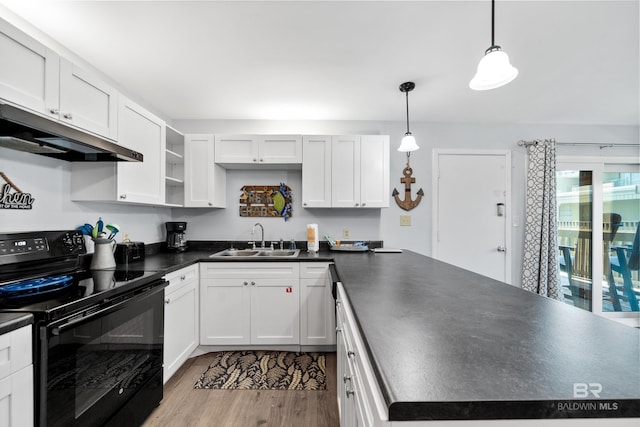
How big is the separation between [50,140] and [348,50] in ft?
6.01

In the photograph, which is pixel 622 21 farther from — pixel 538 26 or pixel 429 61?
pixel 429 61

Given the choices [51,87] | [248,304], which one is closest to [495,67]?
[51,87]

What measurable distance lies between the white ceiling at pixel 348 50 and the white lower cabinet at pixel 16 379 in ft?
5.54

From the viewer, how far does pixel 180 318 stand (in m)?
2.09

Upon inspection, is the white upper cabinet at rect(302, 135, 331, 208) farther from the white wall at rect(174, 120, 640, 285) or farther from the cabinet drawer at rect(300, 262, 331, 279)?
the cabinet drawer at rect(300, 262, 331, 279)

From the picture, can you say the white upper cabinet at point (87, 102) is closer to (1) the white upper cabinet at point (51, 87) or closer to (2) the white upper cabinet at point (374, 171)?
(1) the white upper cabinet at point (51, 87)

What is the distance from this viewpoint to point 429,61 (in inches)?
76.1

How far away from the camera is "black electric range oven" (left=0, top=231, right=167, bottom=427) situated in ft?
3.38

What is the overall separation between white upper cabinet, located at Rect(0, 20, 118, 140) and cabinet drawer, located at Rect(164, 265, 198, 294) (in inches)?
41.2

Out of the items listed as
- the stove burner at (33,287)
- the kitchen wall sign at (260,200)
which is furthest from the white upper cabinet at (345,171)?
the stove burner at (33,287)

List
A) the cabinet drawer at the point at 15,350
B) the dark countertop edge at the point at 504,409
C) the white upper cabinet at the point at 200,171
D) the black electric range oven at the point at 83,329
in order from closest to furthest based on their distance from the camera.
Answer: the dark countertop edge at the point at 504,409
the cabinet drawer at the point at 15,350
the black electric range oven at the point at 83,329
the white upper cabinet at the point at 200,171

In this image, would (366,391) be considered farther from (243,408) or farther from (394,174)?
(394,174)

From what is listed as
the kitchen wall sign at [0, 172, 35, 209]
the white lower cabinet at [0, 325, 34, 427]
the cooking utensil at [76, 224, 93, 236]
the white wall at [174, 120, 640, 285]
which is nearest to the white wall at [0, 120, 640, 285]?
the white wall at [174, 120, 640, 285]

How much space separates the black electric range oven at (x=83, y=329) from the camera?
1030 millimetres
